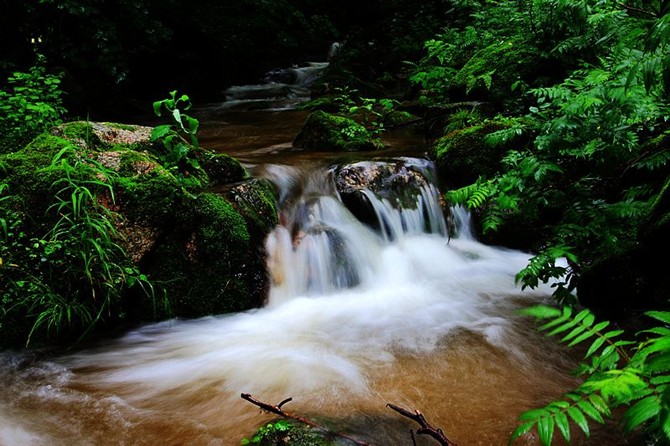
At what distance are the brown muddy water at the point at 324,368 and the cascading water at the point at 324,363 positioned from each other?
0.04 feet

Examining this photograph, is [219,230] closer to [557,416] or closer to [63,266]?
[63,266]

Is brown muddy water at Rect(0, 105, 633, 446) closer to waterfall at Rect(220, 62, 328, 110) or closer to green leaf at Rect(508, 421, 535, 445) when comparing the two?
green leaf at Rect(508, 421, 535, 445)

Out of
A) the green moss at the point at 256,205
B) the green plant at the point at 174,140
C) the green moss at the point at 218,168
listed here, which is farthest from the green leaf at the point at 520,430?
the green moss at the point at 218,168

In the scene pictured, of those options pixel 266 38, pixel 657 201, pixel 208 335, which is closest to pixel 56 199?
pixel 208 335

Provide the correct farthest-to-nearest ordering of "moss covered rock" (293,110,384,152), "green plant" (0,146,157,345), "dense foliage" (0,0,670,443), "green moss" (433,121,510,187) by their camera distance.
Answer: "moss covered rock" (293,110,384,152), "green moss" (433,121,510,187), "green plant" (0,146,157,345), "dense foliage" (0,0,670,443)

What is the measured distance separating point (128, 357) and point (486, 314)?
10.5ft

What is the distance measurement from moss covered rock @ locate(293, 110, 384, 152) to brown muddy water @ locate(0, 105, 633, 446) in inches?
94.5

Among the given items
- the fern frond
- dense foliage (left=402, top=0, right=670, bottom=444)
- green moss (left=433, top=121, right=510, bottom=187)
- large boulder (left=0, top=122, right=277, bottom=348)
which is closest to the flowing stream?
large boulder (left=0, top=122, right=277, bottom=348)

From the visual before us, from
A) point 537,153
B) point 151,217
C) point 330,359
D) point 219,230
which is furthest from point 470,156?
point 151,217

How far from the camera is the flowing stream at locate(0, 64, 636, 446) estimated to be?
2.50 meters

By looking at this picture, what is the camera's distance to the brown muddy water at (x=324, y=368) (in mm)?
2473

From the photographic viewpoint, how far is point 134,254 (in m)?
3.71

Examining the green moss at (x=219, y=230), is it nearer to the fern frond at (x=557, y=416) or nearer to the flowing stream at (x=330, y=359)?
the flowing stream at (x=330, y=359)

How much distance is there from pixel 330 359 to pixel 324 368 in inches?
5.9
